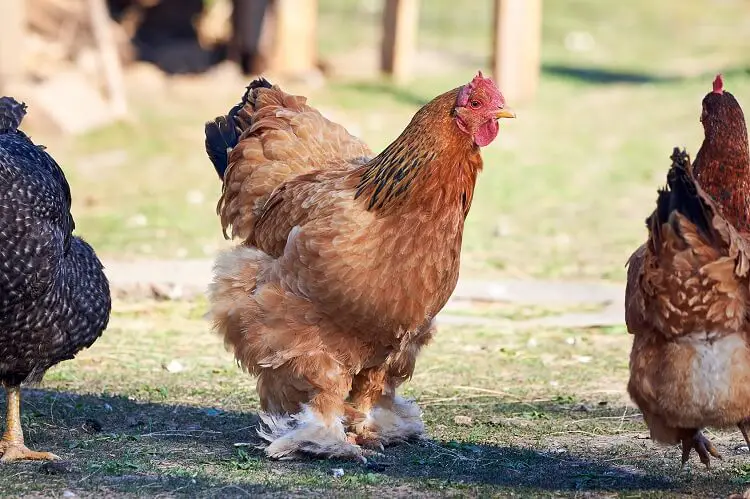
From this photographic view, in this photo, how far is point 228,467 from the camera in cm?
473

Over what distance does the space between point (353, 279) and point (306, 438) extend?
77 centimetres

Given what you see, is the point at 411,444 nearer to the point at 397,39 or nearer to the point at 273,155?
the point at 273,155

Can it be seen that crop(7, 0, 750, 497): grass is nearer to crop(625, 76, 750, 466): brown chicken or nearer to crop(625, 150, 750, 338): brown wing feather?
crop(625, 76, 750, 466): brown chicken

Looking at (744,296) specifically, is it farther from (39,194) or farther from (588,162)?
(588,162)

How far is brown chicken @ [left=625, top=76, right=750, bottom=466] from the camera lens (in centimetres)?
407

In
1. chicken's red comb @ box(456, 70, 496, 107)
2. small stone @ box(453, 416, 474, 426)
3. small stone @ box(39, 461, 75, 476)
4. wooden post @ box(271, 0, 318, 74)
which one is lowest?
small stone @ box(39, 461, 75, 476)

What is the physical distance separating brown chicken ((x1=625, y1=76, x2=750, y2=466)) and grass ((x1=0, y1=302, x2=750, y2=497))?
50 centimetres

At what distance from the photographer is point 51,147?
42.7 feet

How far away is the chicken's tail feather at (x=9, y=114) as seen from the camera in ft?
17.8

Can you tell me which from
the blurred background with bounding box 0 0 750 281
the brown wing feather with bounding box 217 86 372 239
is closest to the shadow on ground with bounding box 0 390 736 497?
the brown wing feather with bounding box 217 86 372 239

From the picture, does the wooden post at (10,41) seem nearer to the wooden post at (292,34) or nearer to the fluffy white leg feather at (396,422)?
the wooden post at (292,34)

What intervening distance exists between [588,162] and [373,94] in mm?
4543

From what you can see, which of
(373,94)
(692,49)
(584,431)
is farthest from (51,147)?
(692,49)

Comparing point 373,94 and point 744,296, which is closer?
point 744,296
